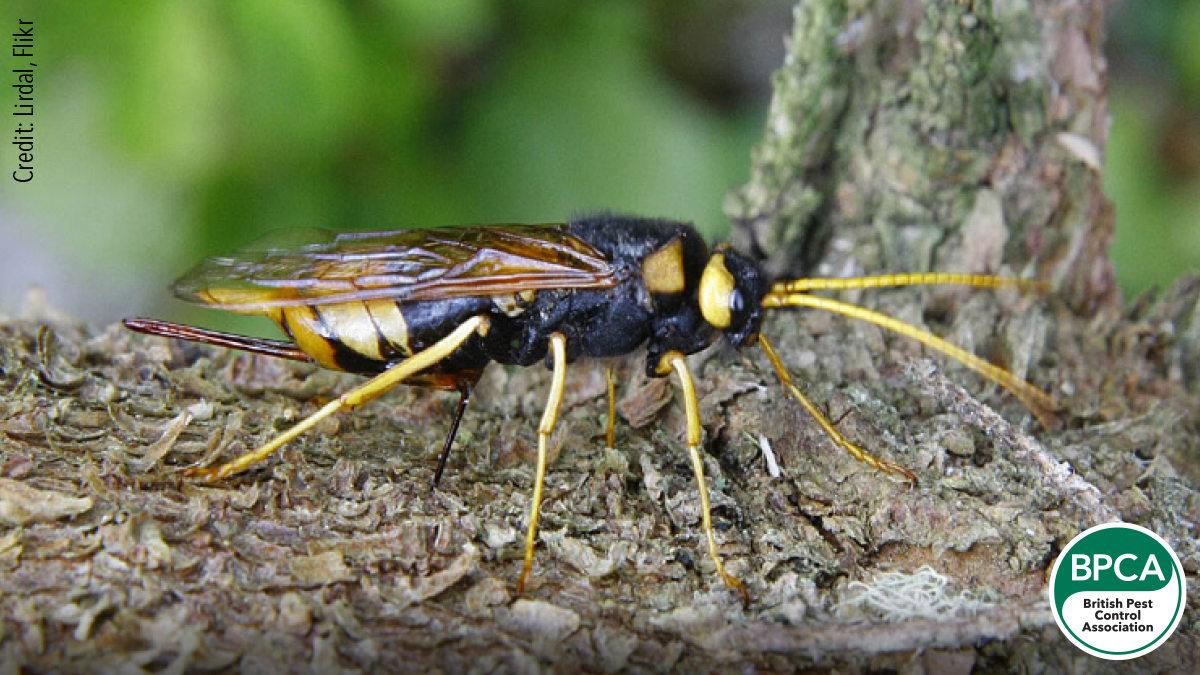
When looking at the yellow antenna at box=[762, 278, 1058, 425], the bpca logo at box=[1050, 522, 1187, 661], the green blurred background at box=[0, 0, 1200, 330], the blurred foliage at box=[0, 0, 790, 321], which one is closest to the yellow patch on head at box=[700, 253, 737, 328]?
the yellow antenna at box=[762, 278, 1058, 425]

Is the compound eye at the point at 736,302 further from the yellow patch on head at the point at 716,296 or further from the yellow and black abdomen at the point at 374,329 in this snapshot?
the yellow and black abdomen at the point at 374,329

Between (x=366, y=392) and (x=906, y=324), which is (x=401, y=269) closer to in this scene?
(x=366, y=392)

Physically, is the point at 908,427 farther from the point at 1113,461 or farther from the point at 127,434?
the point at 127,434

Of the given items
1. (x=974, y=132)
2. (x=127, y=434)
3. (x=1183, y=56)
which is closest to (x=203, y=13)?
(x=127, y=434)

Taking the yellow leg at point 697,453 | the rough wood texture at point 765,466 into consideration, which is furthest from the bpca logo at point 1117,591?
the yellow leg at point 697,453

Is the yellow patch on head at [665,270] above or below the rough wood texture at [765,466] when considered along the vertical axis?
above

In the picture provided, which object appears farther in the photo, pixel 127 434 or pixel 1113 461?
pixel 1113 461
